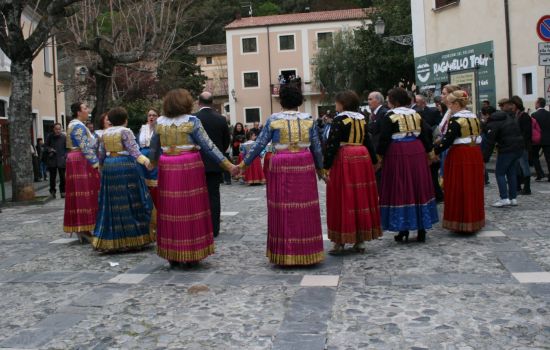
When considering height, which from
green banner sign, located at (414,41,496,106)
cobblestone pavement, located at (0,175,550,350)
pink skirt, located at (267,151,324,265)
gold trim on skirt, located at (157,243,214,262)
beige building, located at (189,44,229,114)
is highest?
beige building, located at (189,44,229,114)

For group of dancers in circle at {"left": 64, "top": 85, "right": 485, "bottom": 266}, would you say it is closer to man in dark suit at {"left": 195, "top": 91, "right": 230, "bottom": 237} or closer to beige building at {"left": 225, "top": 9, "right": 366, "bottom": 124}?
man in dark suit at {"left": 195, "top": 91, "right": 230, "bottom": 237}

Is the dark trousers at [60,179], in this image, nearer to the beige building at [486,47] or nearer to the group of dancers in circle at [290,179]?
the group of dancers in circle at [290,179]

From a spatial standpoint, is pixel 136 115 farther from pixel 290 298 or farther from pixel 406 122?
pixel 290 298

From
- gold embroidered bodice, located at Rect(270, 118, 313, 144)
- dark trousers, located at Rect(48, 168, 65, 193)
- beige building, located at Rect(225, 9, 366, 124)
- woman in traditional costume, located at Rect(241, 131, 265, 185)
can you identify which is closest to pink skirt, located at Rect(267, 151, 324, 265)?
gold embroidered bodice, located at Rect(270, 118, 313, 144)

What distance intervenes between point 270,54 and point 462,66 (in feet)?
121

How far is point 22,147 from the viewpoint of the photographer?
15477 millimetres

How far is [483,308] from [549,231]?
3517 mm

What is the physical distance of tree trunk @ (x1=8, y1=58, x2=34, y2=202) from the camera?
602 inches

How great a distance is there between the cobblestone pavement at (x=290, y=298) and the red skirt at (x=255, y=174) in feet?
28.1

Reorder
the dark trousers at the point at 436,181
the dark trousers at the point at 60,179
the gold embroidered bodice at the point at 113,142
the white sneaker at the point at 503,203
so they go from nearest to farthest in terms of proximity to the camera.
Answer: the gold embroidered bodice at the point at 113,142
the white sneaker at the point at 503,203
the dark trousers at the point at 436,181
the dark trousers at the point at 60,179

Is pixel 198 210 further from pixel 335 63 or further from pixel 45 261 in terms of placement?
pixel 335 63

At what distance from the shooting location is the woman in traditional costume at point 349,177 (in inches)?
279

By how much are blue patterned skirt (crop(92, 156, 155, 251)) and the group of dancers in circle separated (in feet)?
0.04

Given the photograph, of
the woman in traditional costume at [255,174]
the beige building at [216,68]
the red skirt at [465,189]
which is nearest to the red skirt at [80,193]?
the red skirt at [465,189]
